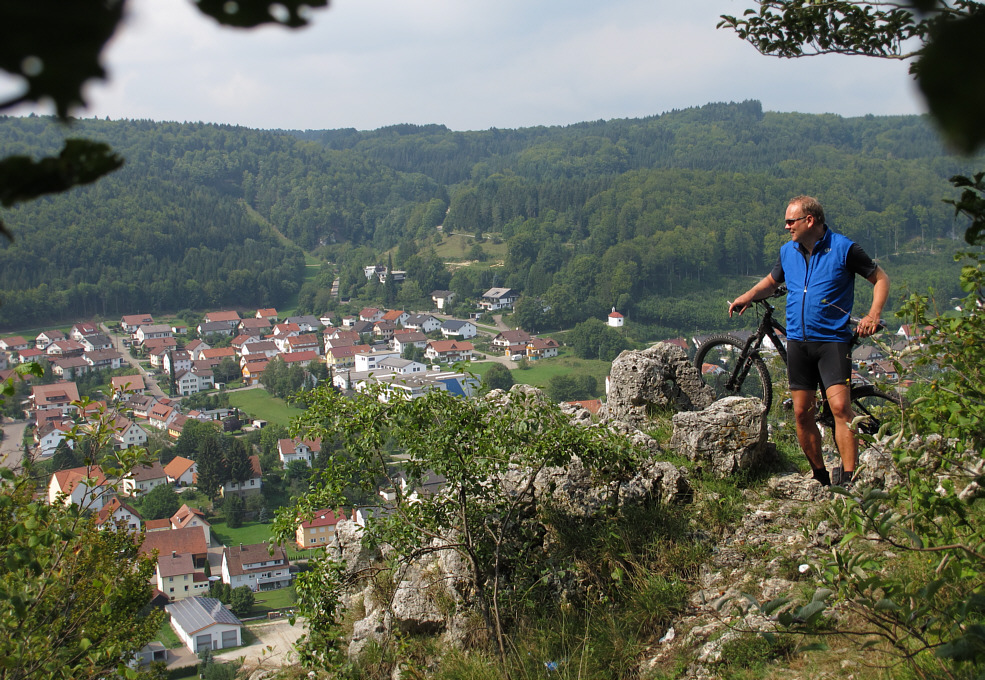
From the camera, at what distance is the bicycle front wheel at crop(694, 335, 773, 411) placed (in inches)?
Result: 234

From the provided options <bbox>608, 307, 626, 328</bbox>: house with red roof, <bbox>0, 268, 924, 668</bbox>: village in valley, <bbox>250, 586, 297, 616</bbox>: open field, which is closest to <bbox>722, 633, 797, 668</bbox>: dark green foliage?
<bbox>0, 268, 924, 668</bbox>: village in valley

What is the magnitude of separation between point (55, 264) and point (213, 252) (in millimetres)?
20222

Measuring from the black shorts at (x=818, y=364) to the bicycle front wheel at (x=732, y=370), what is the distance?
4.20 ft

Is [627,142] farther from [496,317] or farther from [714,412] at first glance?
[714,412]

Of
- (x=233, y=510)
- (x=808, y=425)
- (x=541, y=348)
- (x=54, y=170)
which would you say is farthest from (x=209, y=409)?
(x=54, y=170)

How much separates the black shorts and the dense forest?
43.9 metres

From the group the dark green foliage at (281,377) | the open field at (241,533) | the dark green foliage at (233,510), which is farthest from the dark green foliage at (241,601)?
the dark green foliage at (281,377)

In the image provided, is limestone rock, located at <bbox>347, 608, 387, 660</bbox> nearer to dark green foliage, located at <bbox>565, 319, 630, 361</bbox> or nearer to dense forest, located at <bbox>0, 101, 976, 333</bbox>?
dense forest, located at <bbox>0, 101, 976, 333</bbox>

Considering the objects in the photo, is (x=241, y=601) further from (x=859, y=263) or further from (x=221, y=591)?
(x=859, y=263)

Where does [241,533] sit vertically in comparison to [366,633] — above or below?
below

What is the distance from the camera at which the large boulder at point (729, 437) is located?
220 inches

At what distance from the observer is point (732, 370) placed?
21.1ft

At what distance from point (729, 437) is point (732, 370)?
0.96 meters

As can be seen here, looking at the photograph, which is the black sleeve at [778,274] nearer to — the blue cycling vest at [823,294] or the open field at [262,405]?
the blue cycling vest at [823,294]
